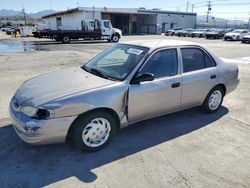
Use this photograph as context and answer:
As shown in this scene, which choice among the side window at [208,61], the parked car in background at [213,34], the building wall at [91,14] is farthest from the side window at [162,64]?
the building wall at [91,14]

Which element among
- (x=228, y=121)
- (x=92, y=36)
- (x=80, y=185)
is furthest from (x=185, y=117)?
(x=92, y=36)

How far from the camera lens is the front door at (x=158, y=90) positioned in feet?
11.7

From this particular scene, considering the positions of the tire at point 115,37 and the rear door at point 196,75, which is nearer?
the rear door at point 196,75

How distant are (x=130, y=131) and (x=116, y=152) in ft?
2.35

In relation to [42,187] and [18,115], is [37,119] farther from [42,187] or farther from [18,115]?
[42,187]

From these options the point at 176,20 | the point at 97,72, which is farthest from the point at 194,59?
the point at 176,20

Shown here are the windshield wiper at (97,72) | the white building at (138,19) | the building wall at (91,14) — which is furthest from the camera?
the white building at (138,19)

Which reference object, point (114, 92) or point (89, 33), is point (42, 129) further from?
point (89, 33)

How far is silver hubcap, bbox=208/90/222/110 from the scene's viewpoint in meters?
4.81

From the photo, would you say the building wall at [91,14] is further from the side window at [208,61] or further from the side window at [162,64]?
the side window at [162,64]

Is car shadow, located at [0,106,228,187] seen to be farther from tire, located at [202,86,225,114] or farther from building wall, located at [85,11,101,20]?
building wall, located at [85,11,101,20]

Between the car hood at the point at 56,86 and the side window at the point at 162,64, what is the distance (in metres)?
0.75

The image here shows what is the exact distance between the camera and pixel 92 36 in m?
26.2

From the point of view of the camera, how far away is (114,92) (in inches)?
130
